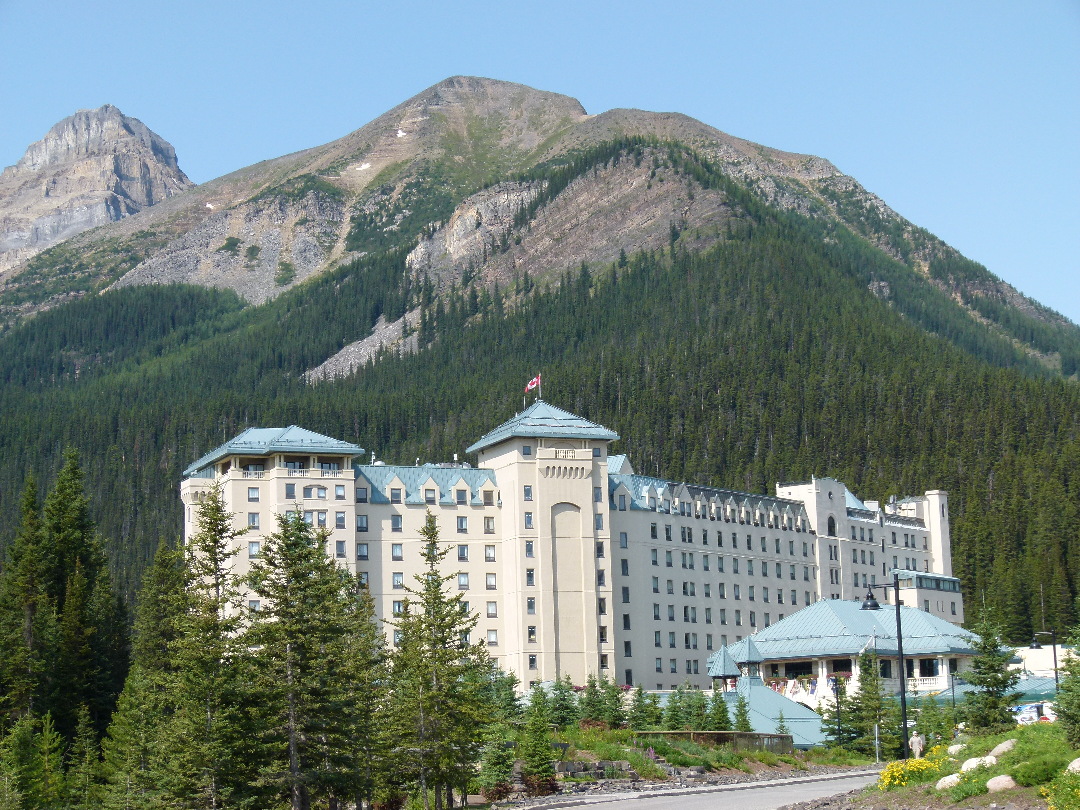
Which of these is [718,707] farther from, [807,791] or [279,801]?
[279,801]

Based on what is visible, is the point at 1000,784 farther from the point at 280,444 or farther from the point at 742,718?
the point at 280,444

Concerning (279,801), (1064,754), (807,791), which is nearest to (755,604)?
(807,791)

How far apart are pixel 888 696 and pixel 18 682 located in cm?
6213

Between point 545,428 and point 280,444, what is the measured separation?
23.9m

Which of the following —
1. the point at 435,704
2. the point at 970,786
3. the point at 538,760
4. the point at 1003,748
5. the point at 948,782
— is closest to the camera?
the point at 970,786

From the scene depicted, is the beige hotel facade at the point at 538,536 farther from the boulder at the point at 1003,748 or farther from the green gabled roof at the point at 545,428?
the boulder at the point at 1003,748

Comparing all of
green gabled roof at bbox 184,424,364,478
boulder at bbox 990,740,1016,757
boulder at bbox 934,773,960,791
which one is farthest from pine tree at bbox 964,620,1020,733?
green gabled roof at bbox 184,424,364,478

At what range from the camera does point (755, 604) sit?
157 metres

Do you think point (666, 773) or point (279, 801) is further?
point (666, 773)

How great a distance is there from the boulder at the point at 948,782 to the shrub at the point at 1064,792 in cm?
519

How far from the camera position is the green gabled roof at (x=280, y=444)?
127 meters

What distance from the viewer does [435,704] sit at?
74000 millimetres

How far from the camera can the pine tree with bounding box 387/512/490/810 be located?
239 feet

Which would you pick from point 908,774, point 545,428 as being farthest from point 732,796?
point 545,428
